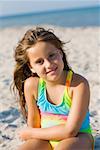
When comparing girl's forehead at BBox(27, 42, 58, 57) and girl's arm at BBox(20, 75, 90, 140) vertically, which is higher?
girl's forehead at BBox(27, 42, 58, 57)

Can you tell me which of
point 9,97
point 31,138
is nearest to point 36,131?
point 31,138

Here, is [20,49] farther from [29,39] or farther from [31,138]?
[31,138]

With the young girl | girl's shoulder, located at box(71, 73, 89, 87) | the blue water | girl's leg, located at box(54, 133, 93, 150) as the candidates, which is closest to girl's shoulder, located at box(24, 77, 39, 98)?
the young girl

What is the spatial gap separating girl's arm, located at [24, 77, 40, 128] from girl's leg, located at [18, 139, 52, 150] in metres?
0.16

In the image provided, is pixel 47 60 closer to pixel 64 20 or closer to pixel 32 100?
pixel 32 100

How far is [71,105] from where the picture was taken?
2.59 meters

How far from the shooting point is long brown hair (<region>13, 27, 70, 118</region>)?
260cm

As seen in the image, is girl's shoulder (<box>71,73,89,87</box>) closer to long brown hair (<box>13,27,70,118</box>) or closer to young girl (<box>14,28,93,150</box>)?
young girl (<box>14,28,93,150</box>)

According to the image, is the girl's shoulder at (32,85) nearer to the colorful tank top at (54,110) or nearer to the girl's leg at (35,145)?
the colorful tank top at (54,110)

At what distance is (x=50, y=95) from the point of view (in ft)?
8.84

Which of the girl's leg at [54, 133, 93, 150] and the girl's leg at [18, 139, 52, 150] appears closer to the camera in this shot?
the girl's leg at [54, 133, 93, 150]

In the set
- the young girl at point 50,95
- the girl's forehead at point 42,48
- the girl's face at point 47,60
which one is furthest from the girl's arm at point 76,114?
the girl's forehead at point 42,48

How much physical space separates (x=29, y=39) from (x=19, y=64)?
0.78 feet

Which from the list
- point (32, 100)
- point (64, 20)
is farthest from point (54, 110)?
point (64, 20)
